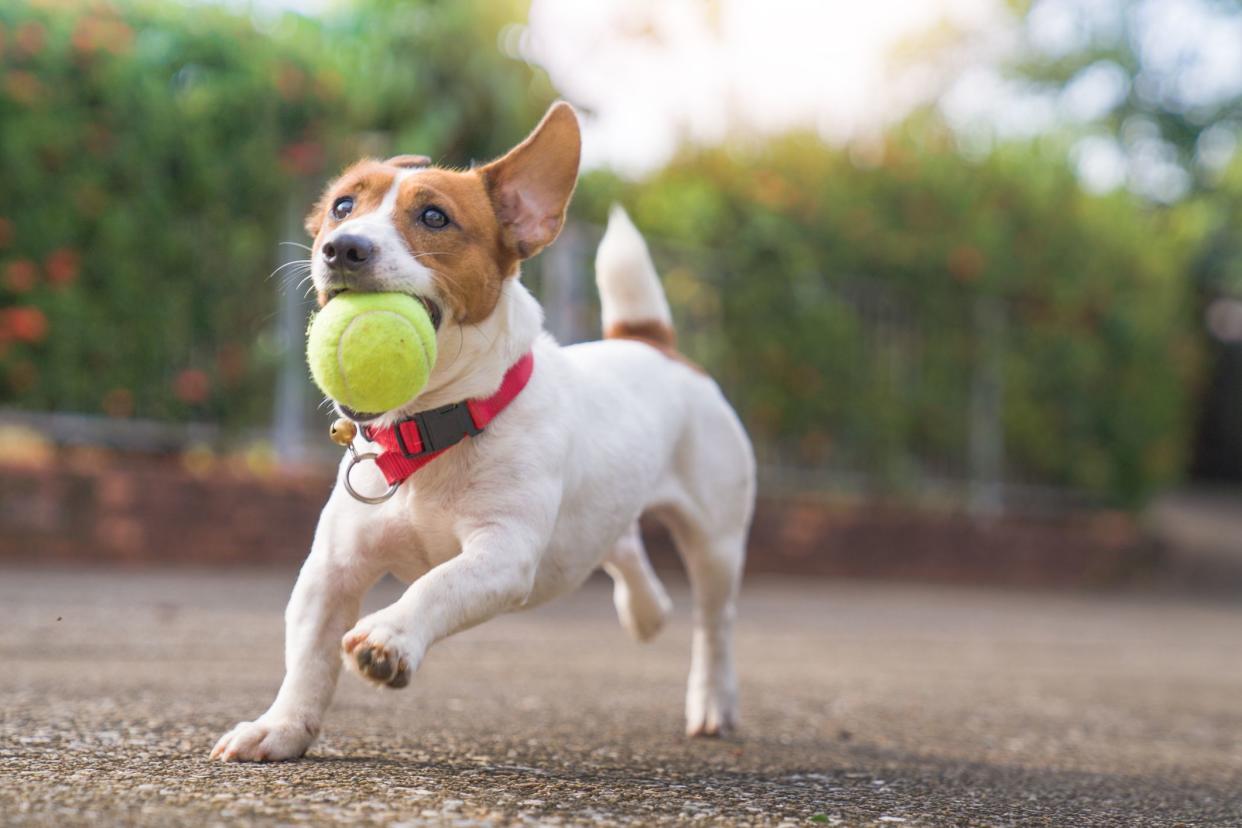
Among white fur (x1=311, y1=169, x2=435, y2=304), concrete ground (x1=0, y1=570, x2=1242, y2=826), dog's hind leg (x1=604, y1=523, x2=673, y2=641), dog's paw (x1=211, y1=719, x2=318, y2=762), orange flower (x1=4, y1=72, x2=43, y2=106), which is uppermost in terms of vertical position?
orange flower (x1=4, y1=72, x2=43, y2=106)

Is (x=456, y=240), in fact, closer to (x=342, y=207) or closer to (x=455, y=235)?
(x=455, y=235)

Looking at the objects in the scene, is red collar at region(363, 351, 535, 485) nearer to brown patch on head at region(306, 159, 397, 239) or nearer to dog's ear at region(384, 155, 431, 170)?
brown patch on head at region(306, 159, 397, 239)

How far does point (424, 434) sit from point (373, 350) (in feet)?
0.80

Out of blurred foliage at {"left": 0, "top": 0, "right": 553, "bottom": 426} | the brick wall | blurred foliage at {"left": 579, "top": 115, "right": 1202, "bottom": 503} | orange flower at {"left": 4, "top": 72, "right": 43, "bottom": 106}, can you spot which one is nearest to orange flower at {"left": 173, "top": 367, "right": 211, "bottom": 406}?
blurred foliage at {"left": 0, "top": 0, "right": 553, "bottom": 426}

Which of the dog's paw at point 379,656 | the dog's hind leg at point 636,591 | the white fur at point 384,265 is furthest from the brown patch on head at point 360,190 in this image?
the dog's hind leg at point 636,591

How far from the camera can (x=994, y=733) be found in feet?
11.3

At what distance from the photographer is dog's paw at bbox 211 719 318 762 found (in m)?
2.35

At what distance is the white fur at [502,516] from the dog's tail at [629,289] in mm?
330

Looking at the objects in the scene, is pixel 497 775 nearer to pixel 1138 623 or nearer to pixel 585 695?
pixel 585 695

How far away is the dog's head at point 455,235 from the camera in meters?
2.46

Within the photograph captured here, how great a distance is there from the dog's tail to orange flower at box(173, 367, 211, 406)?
3978 millimetres

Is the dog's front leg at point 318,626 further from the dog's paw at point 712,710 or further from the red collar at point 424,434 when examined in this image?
the dog's paw at point 712,710

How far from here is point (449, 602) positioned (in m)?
2.30

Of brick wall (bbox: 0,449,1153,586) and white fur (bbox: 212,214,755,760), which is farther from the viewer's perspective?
brick wall (bbox: 0,449,1153,586)
